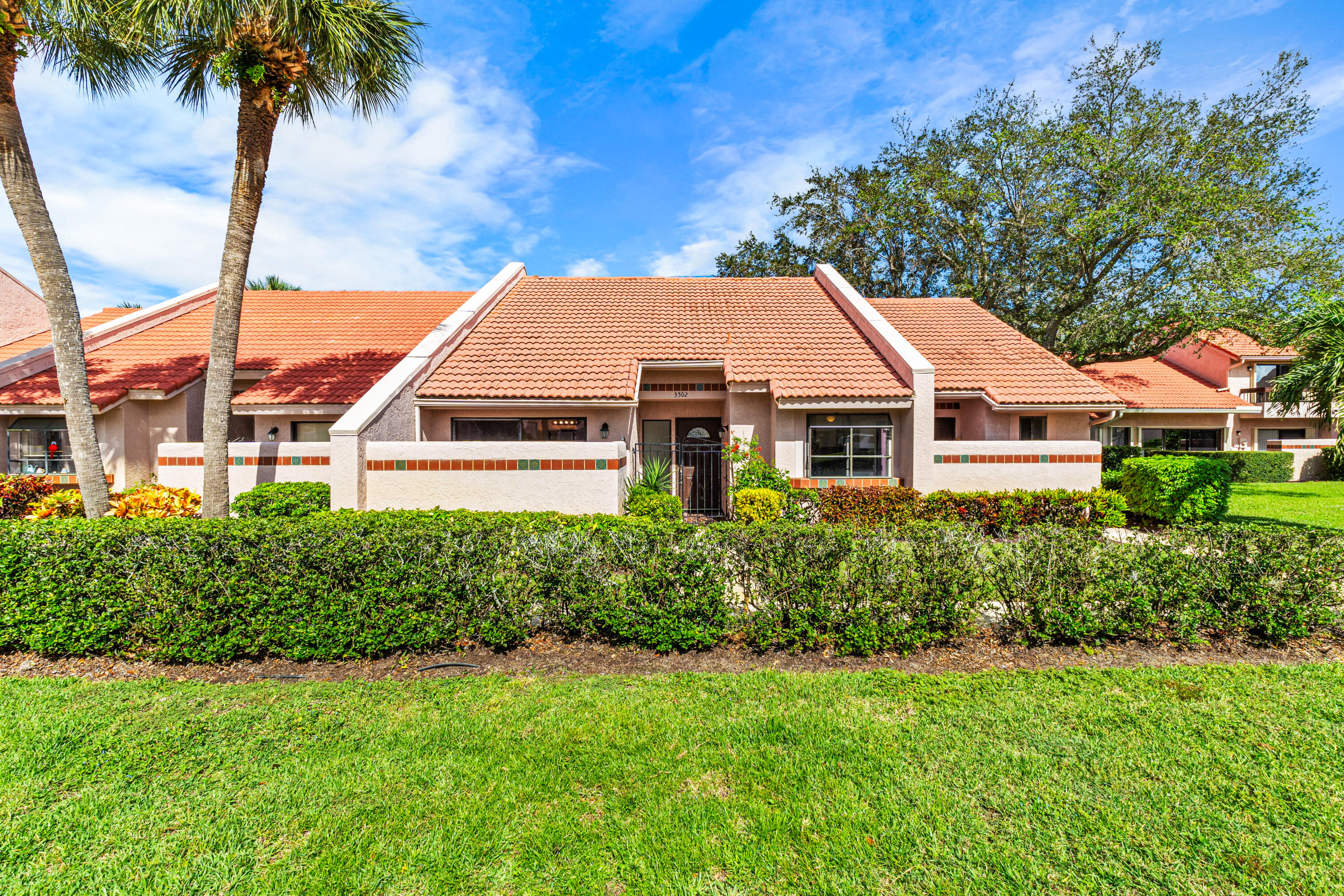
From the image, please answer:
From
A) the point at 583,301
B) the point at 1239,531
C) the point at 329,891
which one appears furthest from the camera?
the point at 583,301

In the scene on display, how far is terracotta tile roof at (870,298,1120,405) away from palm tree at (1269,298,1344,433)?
9.10ft

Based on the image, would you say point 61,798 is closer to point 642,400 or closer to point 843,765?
point 843,765

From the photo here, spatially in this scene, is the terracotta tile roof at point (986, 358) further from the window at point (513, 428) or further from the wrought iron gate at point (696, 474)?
the window at point (513, 428)

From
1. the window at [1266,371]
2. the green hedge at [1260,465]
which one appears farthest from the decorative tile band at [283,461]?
the window at [1266,371]

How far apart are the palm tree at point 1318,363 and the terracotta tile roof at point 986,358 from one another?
2773mm

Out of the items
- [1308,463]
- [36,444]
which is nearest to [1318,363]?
[1308,463]

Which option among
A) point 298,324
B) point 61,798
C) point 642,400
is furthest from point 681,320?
point 61,798

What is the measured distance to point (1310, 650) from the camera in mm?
5219

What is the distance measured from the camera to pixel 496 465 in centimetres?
969

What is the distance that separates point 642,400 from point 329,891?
11.9 m

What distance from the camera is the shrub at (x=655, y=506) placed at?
10289 millimetres

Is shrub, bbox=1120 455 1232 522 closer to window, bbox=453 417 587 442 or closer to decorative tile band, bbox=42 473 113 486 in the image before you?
window, bbox=453 417 587 442

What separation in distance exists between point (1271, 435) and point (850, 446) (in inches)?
1157

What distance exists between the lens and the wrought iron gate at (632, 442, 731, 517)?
13.6m
